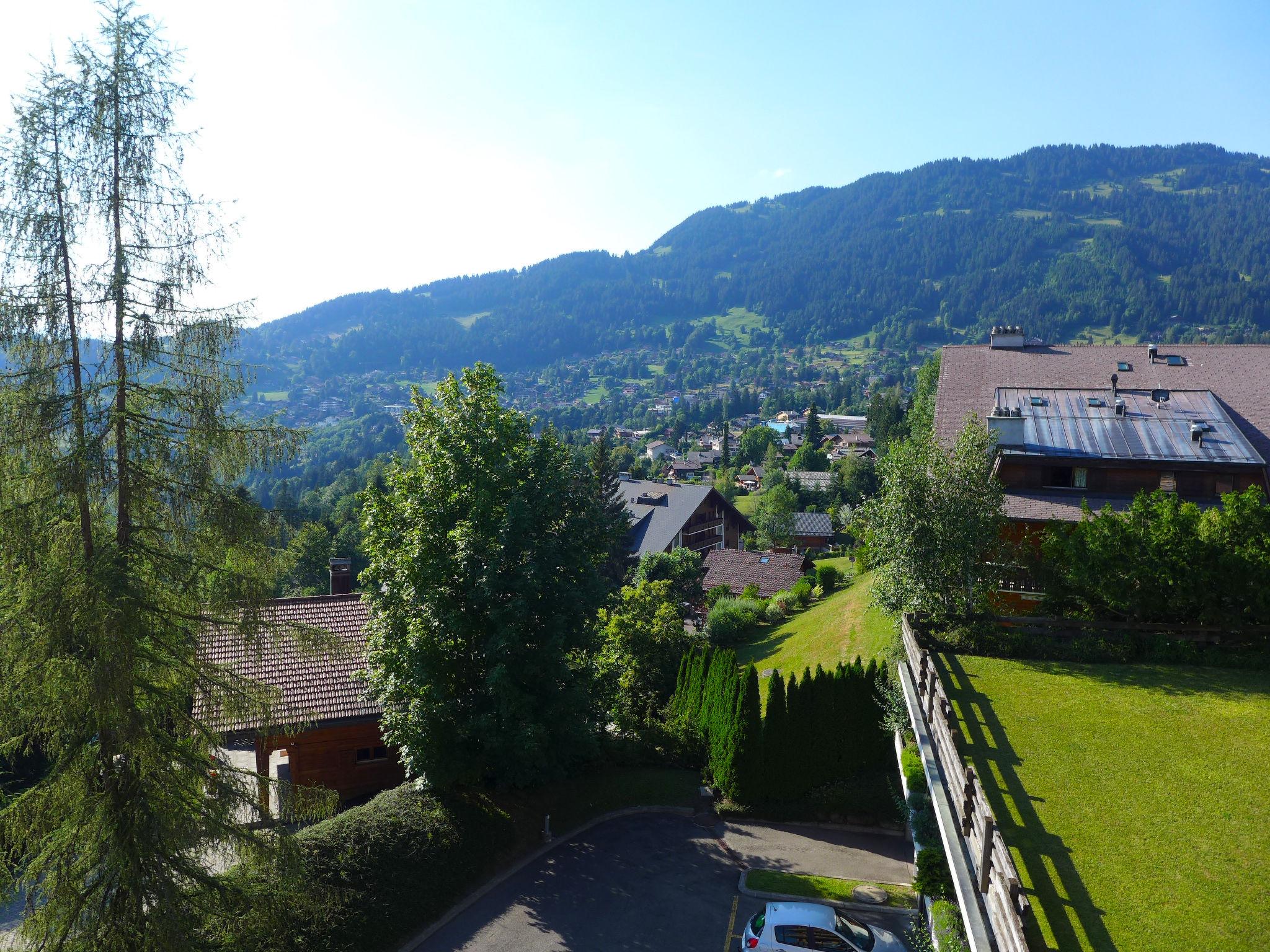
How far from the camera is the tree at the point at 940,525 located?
19.9 meters

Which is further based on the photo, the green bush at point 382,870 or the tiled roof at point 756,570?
the tiled roof at point 756,570

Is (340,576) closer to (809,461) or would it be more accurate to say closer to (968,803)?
(968,803)

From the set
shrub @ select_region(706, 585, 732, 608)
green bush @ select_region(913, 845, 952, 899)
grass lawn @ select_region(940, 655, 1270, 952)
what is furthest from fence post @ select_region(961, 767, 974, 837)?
shrub @ select_region(706, 585, 732, 608)

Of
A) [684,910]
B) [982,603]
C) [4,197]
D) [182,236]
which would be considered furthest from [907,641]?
[4,197]

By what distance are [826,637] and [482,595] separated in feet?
71.1

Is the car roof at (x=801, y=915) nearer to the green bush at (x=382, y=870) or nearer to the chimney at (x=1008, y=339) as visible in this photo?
the green bush at (x=382, y=870)

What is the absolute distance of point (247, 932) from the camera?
10695 millimetres

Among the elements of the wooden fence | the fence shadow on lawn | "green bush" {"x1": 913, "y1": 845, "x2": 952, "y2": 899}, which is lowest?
"green bush" {"x1": 913, "y1": 845, "x2": 952, "y2": 899}

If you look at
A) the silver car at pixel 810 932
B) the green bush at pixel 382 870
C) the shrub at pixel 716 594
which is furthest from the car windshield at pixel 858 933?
the shrub at pixel 716 594

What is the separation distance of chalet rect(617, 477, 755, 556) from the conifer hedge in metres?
44.0

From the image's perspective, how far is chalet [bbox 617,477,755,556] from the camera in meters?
68.1

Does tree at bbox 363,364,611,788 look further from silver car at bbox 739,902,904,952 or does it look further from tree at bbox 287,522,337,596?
tree at bbox 287,522,337,596

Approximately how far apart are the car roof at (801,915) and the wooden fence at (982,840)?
3.69 m

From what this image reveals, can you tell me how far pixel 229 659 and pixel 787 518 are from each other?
2236 inches
